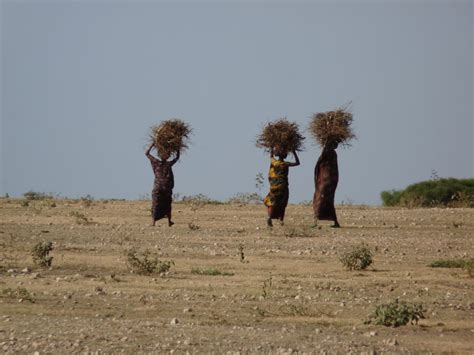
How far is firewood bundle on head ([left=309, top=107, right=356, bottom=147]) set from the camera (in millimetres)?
29000

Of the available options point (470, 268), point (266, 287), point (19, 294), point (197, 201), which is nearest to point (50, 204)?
point (197, 201)

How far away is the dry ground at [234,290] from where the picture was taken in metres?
13.0

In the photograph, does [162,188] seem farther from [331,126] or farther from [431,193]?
[431,193]

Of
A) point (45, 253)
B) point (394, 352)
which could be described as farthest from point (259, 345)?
point (45, 253)

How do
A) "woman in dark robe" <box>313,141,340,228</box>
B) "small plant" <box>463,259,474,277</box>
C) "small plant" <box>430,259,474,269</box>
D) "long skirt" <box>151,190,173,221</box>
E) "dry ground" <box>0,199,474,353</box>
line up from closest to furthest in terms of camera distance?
"dry ground" <box>0,199,474,353</box> < "small plant" <box>463,259,474,277</box> < "small plant" <box>430,259,474,269</box> < "woman in dark robe" <box>313,141,340,228</box> < "long skirt" <box>151,190,173,221</box>

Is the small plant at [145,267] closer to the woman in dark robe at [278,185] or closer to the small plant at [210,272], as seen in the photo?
the small plant at [210,272]

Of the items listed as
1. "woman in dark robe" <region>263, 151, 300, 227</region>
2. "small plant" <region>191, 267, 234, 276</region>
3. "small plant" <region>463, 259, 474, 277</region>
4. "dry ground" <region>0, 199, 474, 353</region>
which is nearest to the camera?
"dry ground" <region>0, 199, 474, 353</region>

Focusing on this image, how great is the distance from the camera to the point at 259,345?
12.6m

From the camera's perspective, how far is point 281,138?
2873 centimetres

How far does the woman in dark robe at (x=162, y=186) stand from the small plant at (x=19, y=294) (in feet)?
42.8

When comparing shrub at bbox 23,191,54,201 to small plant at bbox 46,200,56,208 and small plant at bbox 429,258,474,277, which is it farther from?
small plant at bbox 429,258,474,277

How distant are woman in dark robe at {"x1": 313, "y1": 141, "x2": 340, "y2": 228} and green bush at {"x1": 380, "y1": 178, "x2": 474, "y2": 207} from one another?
41.6 feet

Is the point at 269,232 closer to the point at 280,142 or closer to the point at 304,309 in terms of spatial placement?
the point at 280,142

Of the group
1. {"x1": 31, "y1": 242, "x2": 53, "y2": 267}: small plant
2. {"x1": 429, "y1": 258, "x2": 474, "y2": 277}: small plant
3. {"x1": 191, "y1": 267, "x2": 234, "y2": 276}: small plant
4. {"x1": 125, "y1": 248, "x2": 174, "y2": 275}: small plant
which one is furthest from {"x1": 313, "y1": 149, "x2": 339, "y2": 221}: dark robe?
{"x1": 31, "y1": 242, "x2": 53, "y2": 267}: small plant
